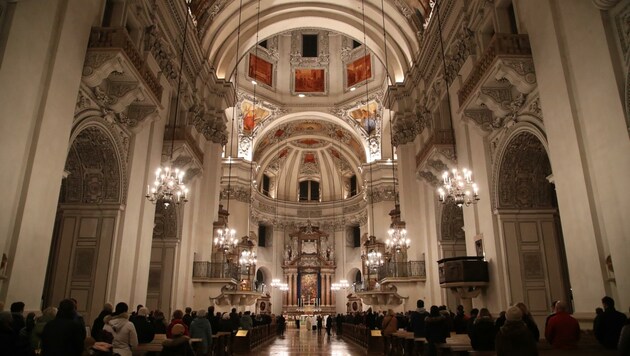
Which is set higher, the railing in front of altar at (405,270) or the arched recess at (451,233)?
the arched recess at (451,233)

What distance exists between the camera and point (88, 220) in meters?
9.85

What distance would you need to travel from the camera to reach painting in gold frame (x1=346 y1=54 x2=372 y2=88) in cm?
2588

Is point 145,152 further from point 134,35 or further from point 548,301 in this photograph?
point 548,301

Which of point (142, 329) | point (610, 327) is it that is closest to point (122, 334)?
point (142, 329)

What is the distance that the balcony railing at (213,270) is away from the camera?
50.7 ft

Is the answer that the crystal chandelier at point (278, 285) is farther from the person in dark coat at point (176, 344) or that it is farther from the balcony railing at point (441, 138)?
the person in dark coat at point (176, 344)

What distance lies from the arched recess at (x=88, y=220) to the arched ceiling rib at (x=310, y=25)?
804cm

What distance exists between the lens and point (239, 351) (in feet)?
39.9

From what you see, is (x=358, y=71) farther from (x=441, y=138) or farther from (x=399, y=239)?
(x=441, y=138)

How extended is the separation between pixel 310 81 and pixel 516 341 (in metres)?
25.0

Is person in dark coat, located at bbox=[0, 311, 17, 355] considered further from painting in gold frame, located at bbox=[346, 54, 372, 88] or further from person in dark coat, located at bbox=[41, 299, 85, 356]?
painting in gold frame, located at bbox=[346, 54, 372, 88]

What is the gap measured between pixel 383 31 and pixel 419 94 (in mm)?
3551

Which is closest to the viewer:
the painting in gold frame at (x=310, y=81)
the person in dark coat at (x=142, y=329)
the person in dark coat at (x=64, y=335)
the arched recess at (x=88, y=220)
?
the person in dark coat at (x=64, y=335)

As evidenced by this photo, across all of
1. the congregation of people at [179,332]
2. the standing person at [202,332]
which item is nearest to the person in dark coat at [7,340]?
the congregation of people at [179,332]
